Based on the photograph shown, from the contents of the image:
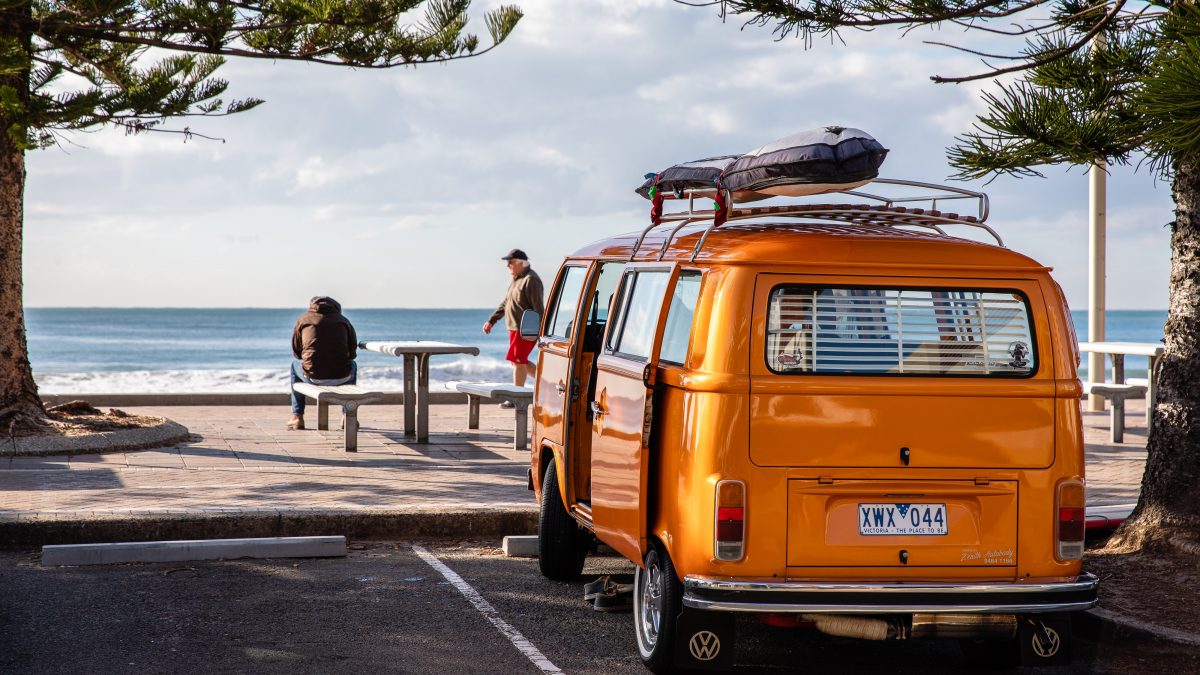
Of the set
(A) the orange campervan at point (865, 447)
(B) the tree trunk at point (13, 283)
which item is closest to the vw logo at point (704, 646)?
(A) the orange campervan at point (865, 447)

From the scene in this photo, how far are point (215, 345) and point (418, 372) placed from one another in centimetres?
5813

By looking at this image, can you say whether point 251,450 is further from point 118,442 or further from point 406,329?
point 406,329

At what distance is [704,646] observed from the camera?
5.27m

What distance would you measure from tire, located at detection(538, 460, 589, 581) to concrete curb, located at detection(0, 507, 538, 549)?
130 cm

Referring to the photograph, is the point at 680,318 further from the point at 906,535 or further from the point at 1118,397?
the point at 1118,397

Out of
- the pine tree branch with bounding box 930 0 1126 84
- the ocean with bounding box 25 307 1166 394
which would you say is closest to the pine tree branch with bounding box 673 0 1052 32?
the pine tree branch with bounding box 930 0 1126 84

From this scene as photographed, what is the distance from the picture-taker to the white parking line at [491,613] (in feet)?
18.8

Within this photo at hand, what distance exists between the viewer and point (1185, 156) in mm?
6773

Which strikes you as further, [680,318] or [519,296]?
[519,296]

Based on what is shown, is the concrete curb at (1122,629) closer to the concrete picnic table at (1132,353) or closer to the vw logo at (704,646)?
the vw logo at (704,646)

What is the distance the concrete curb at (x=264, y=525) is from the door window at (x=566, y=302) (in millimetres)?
1598

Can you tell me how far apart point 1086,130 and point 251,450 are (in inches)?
319

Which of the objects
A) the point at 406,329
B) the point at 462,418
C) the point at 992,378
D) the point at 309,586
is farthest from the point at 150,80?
the point at 406,329

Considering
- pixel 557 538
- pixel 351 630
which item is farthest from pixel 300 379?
pixel 351 630
